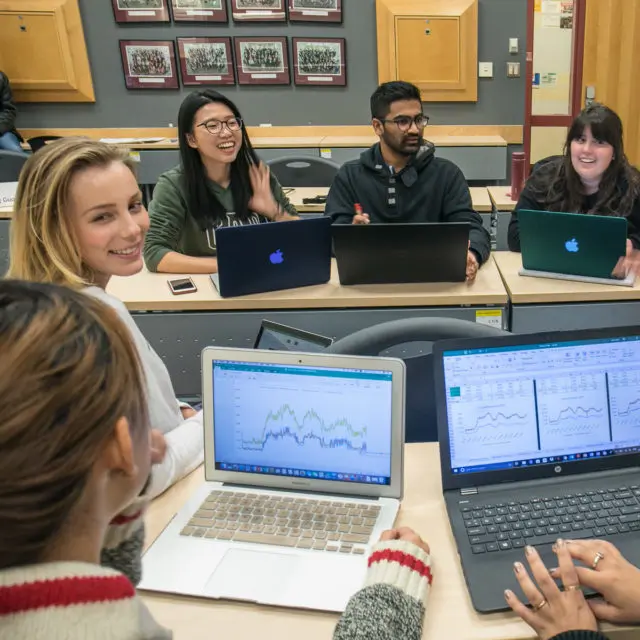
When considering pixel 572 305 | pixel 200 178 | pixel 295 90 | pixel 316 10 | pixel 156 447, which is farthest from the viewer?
pixel 295 90

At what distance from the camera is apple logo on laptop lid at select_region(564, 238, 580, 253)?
198cm

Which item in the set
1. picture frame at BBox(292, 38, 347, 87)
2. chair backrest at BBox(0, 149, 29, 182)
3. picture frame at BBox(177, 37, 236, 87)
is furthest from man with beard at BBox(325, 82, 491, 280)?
picture frame at BBox(177, 37, 236, 87)

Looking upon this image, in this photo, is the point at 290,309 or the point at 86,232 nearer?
the point at 86,232

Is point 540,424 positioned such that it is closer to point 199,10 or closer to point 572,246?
point 572,246

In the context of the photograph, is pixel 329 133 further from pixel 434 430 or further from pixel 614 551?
pixel 614 551

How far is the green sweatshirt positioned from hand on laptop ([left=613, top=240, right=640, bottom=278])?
1.35 meters

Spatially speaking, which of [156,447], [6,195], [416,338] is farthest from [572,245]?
[6,195]

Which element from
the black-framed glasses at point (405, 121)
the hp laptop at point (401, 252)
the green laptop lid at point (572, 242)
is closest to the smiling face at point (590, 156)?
the green laptop lid at point (572, 242)

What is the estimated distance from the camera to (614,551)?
0.85 metres

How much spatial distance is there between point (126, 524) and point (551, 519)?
2.06ft

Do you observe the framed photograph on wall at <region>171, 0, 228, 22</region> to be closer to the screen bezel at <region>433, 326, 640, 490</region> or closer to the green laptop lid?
the green laptop lid

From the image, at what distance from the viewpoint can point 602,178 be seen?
240cm

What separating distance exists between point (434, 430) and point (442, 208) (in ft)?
5.04

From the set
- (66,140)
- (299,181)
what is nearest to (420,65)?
(299,181)
